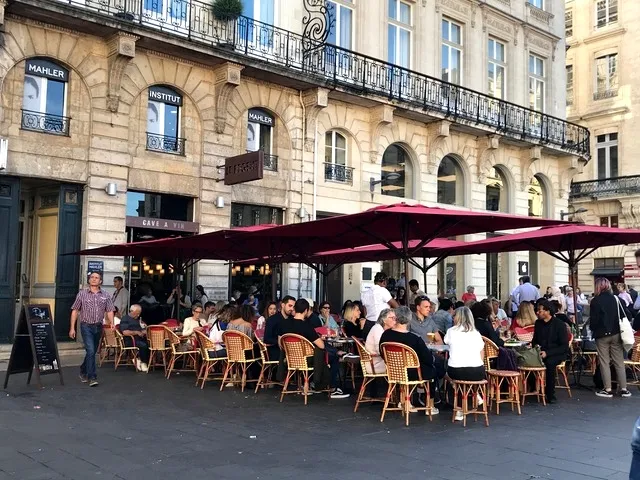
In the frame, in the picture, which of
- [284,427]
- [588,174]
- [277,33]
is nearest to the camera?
[284,427]

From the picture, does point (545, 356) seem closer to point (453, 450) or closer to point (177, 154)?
point (453, 450)

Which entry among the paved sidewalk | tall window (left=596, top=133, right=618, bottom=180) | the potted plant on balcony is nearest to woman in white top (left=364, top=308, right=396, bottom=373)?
the paved sidewalk

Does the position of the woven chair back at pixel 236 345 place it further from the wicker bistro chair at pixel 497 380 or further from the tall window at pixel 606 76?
the tall window at pixel 606 76

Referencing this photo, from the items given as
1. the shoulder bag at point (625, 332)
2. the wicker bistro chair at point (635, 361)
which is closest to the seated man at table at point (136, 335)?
the shoulder bag at point (625, 332)

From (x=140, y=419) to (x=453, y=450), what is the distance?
363cm

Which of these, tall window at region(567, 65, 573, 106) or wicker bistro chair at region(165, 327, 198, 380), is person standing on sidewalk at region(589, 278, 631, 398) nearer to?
wicker bistro chair at region(165, 327, 198, 380)

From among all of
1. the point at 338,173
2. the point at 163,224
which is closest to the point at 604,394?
the point at 163,224

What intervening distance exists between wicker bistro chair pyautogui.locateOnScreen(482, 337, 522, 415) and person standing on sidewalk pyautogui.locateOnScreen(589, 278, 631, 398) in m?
1.80

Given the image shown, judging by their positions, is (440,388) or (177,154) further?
(177,154)

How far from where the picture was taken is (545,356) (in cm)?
962

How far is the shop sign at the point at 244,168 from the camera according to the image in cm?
1515

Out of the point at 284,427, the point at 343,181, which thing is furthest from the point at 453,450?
the point at 343,181

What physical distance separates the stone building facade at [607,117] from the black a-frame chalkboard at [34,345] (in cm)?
2966

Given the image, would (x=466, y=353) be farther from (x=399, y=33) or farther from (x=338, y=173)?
(x=399, y=33)
